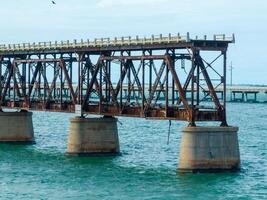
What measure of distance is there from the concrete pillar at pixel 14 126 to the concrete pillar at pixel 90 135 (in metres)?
16.8

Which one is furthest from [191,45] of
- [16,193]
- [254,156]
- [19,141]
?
[19,141]

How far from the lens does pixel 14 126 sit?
9969 cm

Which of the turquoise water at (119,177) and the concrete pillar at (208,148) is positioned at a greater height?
the concrete pillar at (208,148)

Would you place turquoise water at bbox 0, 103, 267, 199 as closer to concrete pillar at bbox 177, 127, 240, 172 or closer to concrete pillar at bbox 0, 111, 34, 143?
concrete pillar at bbox 177, 127, 240, 172

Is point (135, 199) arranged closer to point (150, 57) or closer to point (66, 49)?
point (150, 57)

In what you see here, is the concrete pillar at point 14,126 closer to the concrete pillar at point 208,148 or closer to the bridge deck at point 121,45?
the bridge deck at point 121,45

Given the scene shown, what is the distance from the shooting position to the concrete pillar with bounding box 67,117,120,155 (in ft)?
273

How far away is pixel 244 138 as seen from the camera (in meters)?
123

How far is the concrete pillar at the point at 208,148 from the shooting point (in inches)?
2633

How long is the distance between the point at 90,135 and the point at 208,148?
19.1 meters

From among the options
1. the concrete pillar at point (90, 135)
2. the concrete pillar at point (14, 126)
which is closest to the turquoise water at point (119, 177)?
the concrete pillar at point (90, 135)

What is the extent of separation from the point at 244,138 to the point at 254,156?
33280 millimetres

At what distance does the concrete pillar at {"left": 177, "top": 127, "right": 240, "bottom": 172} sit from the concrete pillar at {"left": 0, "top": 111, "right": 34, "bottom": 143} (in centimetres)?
3578

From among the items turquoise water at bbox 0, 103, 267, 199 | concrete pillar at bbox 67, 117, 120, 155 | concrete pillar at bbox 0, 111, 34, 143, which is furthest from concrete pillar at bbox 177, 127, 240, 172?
concrete pillar at bbox 0, 111, 34, 143
